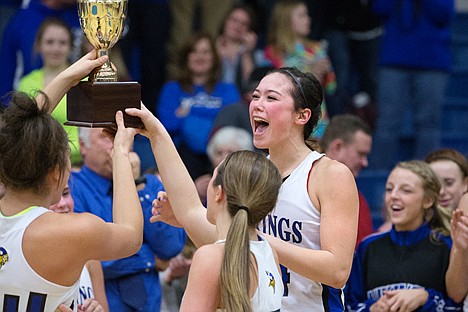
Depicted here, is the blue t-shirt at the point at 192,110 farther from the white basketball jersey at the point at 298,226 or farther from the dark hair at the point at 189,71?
the white basketball jersey at the point at 298,226

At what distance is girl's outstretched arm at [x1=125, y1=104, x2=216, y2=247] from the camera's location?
4.35m

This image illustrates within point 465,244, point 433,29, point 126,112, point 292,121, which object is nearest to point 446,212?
point 465,244

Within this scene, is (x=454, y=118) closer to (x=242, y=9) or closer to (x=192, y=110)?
(x=242, y=9)

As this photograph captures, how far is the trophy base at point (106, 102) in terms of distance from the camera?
426 cm

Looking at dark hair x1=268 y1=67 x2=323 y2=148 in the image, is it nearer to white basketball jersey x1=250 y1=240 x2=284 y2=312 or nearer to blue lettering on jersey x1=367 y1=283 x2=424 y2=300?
white basketball jersey x1=250 y1=240 x2=284 y2=312

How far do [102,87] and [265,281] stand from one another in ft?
3.77

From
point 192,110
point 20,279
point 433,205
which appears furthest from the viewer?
point 192,110

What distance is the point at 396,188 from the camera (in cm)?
575

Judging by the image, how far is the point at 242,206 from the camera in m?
3.67

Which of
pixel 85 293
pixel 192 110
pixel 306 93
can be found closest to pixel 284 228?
pixel 306 93

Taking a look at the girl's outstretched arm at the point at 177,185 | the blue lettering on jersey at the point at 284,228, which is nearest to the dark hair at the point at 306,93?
the blue lettering on jersey at the point at 284,228

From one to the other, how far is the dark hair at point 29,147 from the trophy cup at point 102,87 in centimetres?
50

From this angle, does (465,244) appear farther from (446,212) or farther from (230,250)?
(230,250)

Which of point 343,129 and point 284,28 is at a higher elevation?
point 284,28
